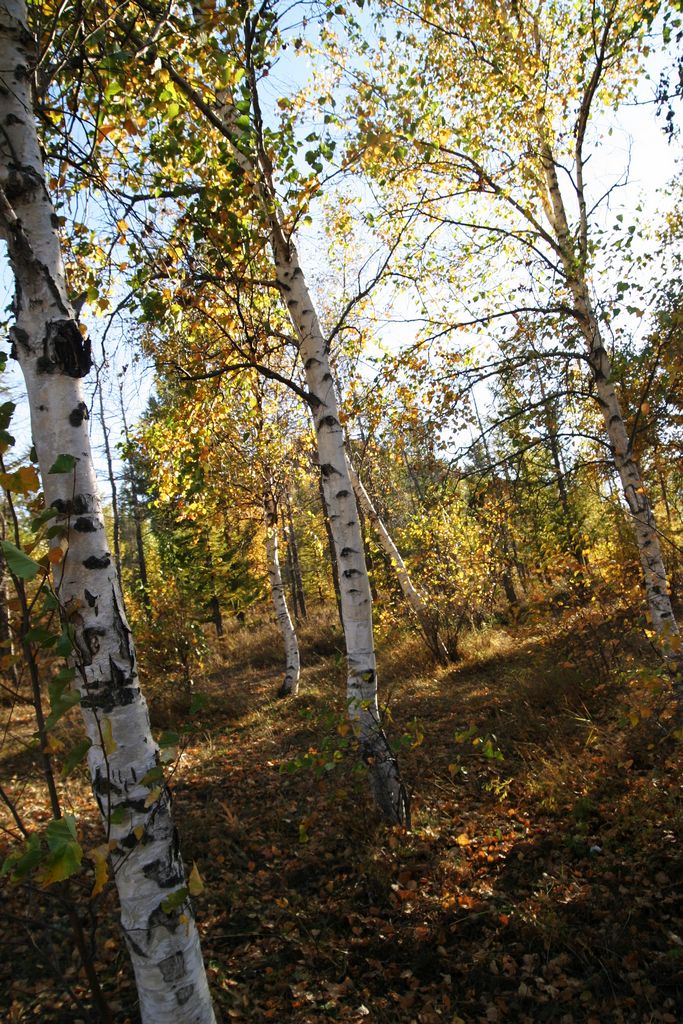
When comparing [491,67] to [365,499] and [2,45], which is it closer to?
[2,45]

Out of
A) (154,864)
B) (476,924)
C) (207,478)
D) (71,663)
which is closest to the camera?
(154,864)

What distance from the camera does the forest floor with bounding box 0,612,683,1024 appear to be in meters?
3.09

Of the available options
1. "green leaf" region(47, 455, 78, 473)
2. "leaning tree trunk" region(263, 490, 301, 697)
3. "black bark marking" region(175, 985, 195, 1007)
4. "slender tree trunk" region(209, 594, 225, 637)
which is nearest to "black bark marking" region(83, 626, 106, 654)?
"green leaf" region(47, 455, 78, 473)

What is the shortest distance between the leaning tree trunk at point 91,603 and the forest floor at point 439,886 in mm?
337

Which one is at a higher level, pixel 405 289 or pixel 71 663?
pixel 405 289

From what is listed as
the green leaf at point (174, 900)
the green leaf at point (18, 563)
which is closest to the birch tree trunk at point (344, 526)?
the green leaf at point (174, 900)

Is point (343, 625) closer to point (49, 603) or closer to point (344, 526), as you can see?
point (344, 526)

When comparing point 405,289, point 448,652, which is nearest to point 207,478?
point 405,289

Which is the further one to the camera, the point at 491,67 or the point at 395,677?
the point at 395,677

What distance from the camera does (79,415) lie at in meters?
2.05

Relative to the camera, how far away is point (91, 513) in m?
2.00

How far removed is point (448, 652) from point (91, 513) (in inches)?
365

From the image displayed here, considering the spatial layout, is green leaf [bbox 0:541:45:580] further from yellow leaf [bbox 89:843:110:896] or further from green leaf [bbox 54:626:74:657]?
yellow leaf [bbox 89:843:110:896]

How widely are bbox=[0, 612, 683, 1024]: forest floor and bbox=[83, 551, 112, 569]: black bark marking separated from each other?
103cm
